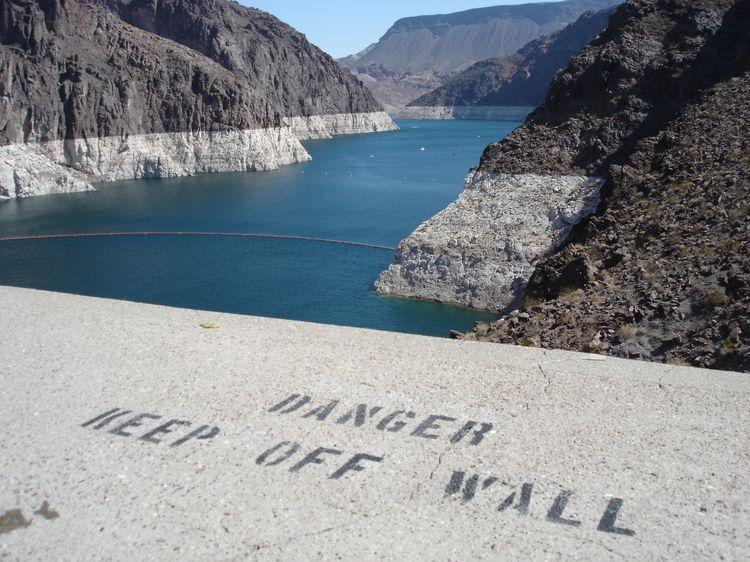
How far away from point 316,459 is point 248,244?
3726 cm

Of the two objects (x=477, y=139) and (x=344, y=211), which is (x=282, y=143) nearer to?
(x=344, y=211)

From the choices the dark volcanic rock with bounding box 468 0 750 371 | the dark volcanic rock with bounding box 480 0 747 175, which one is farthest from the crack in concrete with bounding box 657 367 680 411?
the dark volcanic rock with bounding box 480 0 747 175

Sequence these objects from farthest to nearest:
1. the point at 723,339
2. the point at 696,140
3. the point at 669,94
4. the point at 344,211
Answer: the point at 344,211 < the point at 669,94 < the point at 696,140 < the point at 723,339

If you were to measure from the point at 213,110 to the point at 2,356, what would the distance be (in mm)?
79233

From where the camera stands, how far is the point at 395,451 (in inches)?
310

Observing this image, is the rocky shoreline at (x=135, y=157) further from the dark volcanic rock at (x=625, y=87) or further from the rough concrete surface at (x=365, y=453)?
the rough concrete surface at (x=365, y=453)

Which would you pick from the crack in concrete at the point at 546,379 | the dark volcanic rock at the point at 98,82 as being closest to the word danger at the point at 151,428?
the crack in concrete at the point at 546,379

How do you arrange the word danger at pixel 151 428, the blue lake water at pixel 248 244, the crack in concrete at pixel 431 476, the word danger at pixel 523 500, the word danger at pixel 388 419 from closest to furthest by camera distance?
the word danger at pixel 523 500, the crack in concrete at pixel 431 476, the word danger at pixel 388 419, the word danger at pixel 151 428, the blue lake water at pixel 248 244

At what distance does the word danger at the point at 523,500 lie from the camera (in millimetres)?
6569

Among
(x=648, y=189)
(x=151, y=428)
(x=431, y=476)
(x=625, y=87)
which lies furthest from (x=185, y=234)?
(x=431, y=476)

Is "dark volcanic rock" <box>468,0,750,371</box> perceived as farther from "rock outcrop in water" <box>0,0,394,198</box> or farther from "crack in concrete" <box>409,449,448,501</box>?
"rock outcrop in water" <box>0,0,394,198</box>

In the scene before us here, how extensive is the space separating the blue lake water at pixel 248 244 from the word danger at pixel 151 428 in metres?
17.4

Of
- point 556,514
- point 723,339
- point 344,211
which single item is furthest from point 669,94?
point 556,514

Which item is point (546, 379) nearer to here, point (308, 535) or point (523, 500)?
point (523, 500)
